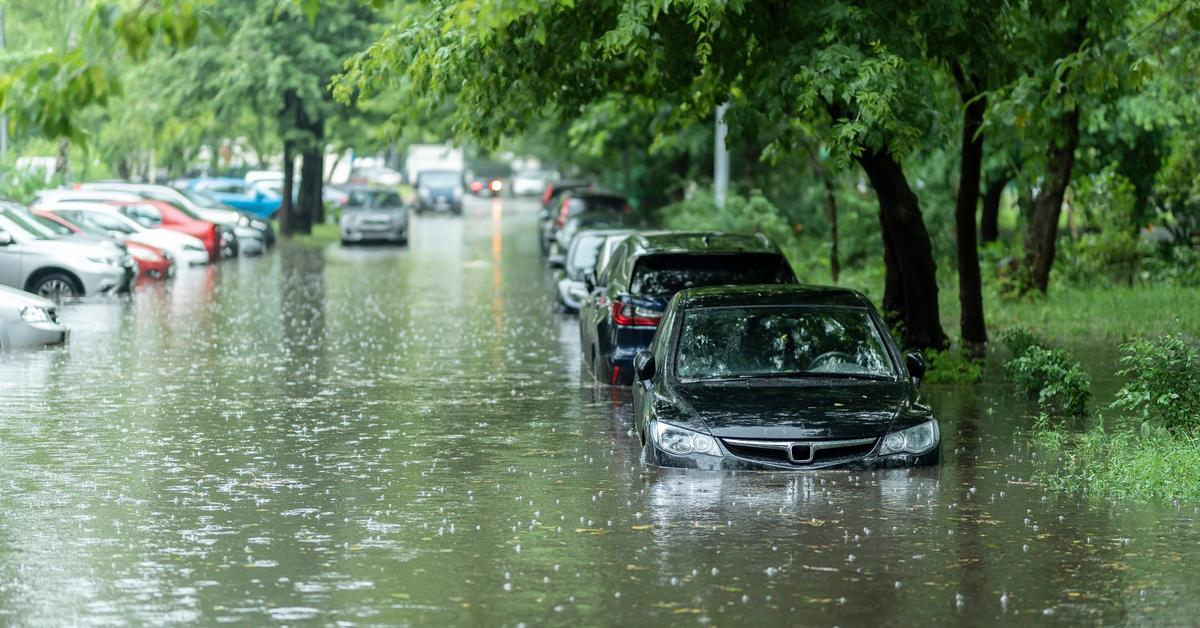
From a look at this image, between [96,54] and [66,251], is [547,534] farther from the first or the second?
[66,251]

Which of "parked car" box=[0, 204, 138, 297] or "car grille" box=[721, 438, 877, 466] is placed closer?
"car grille" box=[721, 438, 877, 466]

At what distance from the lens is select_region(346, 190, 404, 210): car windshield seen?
2080 inches

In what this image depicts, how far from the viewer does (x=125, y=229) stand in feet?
126

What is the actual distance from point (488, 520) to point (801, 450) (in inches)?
83.9

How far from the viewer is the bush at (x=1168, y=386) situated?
549 inches

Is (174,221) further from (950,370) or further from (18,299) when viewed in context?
(950,370)

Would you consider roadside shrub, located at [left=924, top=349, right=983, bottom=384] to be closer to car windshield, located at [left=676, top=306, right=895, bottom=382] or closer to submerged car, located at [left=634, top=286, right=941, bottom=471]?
submerged car, located at [left=634, top=286, right=941, bottom=471]

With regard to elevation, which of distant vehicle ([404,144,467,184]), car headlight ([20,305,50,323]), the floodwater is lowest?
the floodwater

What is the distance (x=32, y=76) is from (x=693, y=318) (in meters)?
5.96

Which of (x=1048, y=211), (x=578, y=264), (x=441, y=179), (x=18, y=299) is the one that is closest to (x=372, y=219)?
(x=578, y=264)

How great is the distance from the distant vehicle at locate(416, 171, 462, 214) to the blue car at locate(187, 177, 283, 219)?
14085mm

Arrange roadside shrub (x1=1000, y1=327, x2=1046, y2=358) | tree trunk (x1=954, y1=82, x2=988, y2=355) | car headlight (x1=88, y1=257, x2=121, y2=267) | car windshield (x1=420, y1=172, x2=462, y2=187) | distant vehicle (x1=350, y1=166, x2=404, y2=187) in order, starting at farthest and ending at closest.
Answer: distant vehicle (x1=350, y1=166, x2=404, y2=187) → car windshield (x1=420, y1=172, x2=462, y2=187) → car headlight (x1=88, y1=257, x2=121, y2=267) → tree trunk (x1=954, y1=82, x2=988, y2=355) → roadside shrub (x1=1000, y1=327, x2=1046, y2=358)

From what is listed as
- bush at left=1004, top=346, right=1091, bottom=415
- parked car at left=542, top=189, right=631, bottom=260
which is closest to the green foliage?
bush at left=1004, top=346, right=1091, bottom=415

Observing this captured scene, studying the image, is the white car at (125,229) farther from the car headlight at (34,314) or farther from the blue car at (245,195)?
the blue car at (245,195)
